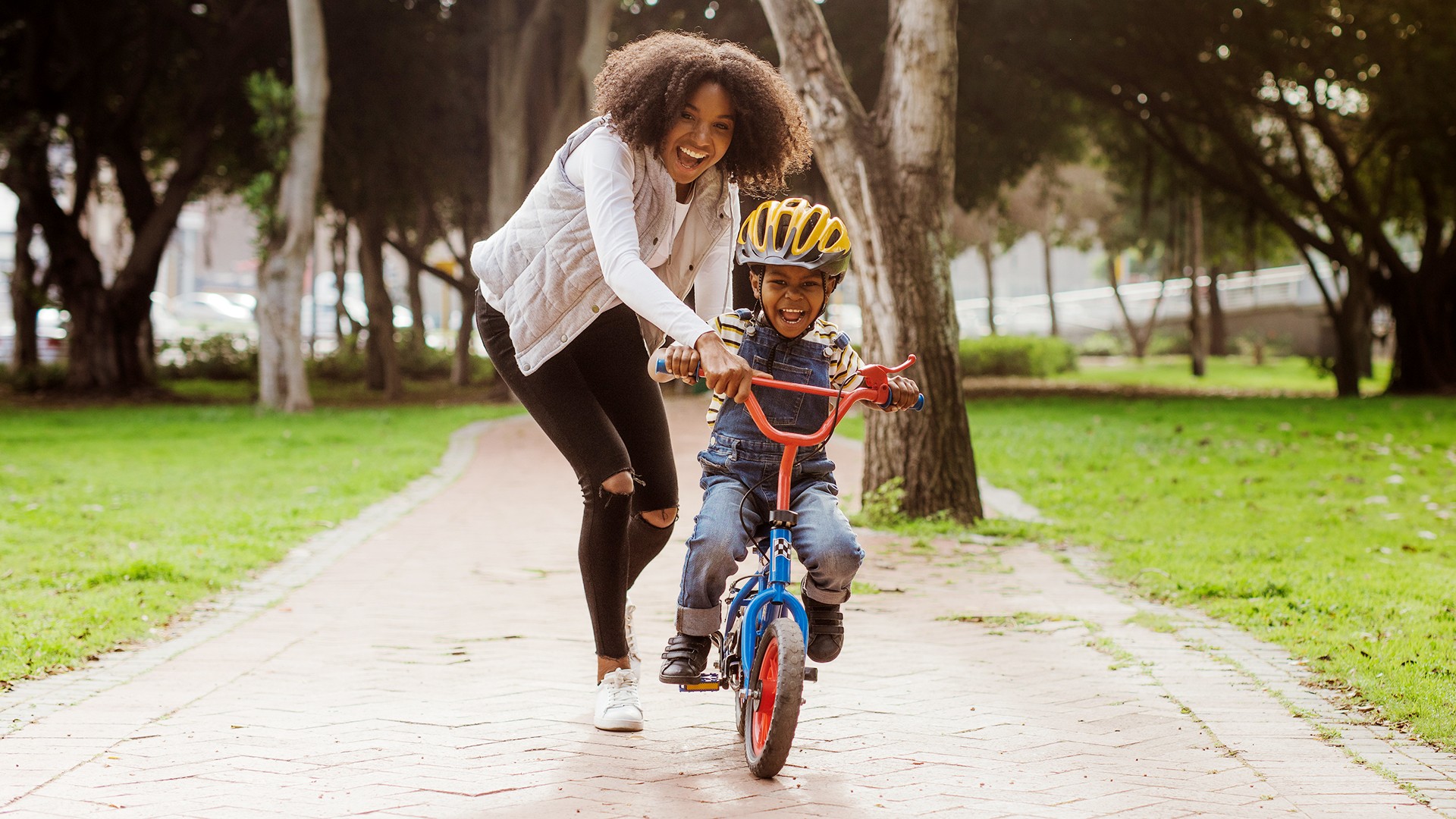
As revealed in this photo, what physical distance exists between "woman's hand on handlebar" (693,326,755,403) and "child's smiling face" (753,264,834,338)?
551 millimetres

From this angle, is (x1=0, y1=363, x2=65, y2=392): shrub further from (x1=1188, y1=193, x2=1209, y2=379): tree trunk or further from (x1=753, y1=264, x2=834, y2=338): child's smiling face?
(x1=753, y1=264, x2=834, y2=338): child's smiling face

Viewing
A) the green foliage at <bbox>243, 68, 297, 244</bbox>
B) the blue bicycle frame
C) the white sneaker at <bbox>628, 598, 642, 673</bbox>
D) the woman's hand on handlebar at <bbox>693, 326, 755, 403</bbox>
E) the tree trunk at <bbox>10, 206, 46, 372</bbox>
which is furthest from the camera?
the tree trunk at <bbox>10, 206, 46, 372</bbox>

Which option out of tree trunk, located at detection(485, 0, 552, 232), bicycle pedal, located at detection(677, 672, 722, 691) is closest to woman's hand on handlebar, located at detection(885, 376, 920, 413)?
bicycle pedal, located at detection(677, 672, 722, 691)

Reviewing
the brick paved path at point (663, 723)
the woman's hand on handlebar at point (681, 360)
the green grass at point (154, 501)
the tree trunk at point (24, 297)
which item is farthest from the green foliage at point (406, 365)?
the woman's hand on handlebar at point (681, 360)

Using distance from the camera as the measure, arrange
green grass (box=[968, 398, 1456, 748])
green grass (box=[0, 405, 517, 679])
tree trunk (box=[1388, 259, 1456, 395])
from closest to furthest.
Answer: green grass (box=[968, 398, 1456, 748])
green grass (box=[0, 405, 517, 679])
tree trunk (box=[1388, 259, 1456, 395])

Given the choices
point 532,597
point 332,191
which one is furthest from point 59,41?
point 532,597

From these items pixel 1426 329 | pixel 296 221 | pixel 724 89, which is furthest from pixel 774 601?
pixel 1426 329

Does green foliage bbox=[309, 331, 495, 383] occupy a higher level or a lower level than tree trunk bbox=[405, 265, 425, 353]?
lower

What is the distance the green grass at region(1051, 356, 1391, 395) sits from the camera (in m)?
26.0

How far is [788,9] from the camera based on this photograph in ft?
26.5

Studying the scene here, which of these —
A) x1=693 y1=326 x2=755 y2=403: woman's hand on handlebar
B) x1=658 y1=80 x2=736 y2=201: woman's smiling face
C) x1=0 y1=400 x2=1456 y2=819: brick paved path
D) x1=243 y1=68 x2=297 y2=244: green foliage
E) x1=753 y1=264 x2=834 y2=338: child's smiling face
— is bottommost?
x1=0 y1=400 x2=1456 y2=819: brick paved path

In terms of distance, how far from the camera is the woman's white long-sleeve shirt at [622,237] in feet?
10.6

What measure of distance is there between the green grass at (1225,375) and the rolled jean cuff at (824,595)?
71.6ft

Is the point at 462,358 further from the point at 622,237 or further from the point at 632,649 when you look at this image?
the point at 622,237
